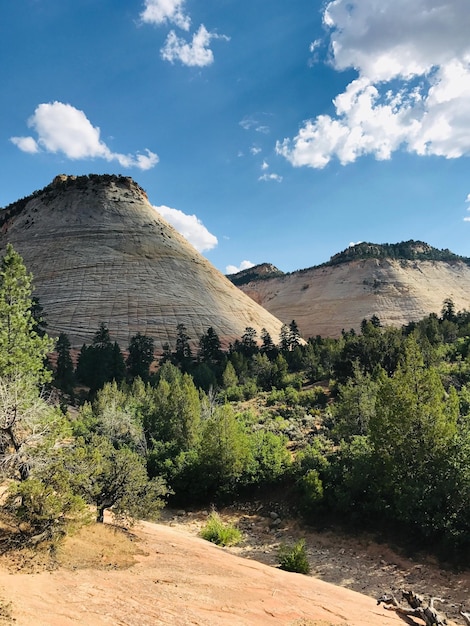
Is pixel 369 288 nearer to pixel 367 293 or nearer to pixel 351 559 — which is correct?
pixel 367 293

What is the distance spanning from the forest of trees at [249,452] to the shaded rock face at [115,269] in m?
29.1

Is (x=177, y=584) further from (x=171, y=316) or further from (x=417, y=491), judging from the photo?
(x=171, y=316)

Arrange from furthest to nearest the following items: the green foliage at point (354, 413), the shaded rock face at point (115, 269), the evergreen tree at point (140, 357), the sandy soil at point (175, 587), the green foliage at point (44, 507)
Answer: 1. the shaded rock face at point (115, 269)
2. the evergreen tree at point (140, 357)
3. the green foliage at point (354, 413)
4. the green foliage at point (44, 507)
5. the sandy soil at point (175, 587)

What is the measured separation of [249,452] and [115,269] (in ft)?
196

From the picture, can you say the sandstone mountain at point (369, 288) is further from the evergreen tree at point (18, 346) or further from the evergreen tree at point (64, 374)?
the evergreen tree at point (18, 346)

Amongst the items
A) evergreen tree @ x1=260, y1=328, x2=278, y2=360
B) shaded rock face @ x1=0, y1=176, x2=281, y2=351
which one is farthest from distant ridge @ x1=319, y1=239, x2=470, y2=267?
evergreen tree @ x1=260, y1=328, x2=278, y2=360

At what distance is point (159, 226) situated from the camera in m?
→ 87.4

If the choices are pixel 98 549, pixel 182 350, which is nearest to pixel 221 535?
pixel 98 549

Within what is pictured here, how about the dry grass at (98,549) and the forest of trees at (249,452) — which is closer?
the dry grass at (98,549)

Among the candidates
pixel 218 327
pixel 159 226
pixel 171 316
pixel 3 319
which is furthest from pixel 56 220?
pixel 3 319

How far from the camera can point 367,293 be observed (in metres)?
101

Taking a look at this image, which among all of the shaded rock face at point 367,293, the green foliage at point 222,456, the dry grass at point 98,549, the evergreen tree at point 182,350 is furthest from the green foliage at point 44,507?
the shaded rock face at point 367,293

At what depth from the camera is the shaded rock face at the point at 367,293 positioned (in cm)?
9456

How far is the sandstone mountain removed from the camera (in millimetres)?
95250
